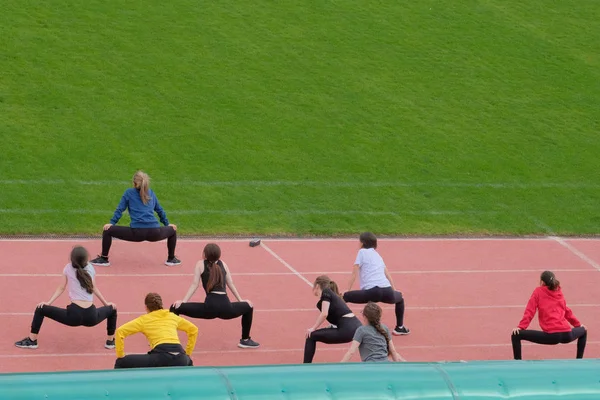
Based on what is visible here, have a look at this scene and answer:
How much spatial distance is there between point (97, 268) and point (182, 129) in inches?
321

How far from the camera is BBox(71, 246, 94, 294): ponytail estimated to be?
40.0 feet

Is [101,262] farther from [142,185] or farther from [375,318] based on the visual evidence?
[375,318]

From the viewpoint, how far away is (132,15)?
2770 cm

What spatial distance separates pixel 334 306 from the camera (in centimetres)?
1227

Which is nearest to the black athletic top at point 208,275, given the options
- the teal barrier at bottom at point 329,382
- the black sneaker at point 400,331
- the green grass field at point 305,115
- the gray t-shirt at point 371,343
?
the gray t-shirt at point 371,343

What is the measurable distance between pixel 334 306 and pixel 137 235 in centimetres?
473

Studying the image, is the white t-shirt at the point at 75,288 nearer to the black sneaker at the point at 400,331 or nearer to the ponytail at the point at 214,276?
the ponytail at the point at 214,276

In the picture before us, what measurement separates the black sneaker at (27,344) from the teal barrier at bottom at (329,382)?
4975 millimetres

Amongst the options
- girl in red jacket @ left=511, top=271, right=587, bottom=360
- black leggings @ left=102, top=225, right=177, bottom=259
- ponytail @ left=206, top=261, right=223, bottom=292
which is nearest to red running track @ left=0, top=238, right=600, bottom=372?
black leggings @ left=102, top=225, right=177, bottom=259

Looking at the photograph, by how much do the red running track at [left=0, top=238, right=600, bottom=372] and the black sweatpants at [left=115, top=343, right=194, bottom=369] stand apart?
1.46 m

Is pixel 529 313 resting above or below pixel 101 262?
above

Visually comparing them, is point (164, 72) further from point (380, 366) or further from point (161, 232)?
point (380, 366)

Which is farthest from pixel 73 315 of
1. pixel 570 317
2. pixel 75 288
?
pixel 570 317

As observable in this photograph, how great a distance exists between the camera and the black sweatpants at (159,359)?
10.8 meters
